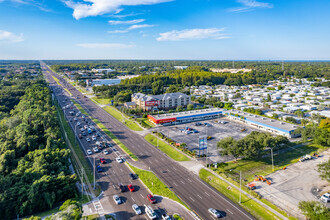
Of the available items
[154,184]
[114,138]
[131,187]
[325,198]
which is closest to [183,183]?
[154,184]

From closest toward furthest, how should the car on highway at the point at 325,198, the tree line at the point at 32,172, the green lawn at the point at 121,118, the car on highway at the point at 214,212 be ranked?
1. the car on highway at the point at 214,212
2. the tree line at the point at 32,172
3. the car on highway at the point at 325,198
4. the green lawn at the point at 121,118

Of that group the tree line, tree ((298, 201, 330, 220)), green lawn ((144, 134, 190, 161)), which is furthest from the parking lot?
the tree line

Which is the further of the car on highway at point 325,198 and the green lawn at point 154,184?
the green lawn at point 154,184

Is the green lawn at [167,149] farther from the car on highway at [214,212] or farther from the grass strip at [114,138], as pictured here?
the car on highway at [214,212]

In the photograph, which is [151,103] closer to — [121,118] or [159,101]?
[159,101]

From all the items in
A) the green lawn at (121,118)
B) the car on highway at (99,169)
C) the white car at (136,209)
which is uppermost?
the green lawn at (121,118)

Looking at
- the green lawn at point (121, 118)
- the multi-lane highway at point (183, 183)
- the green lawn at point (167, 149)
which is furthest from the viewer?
the green lawn at point (121, 118)

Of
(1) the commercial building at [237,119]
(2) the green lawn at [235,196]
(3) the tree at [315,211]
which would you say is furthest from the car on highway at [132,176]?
(1) the commercial building at [237,119]
